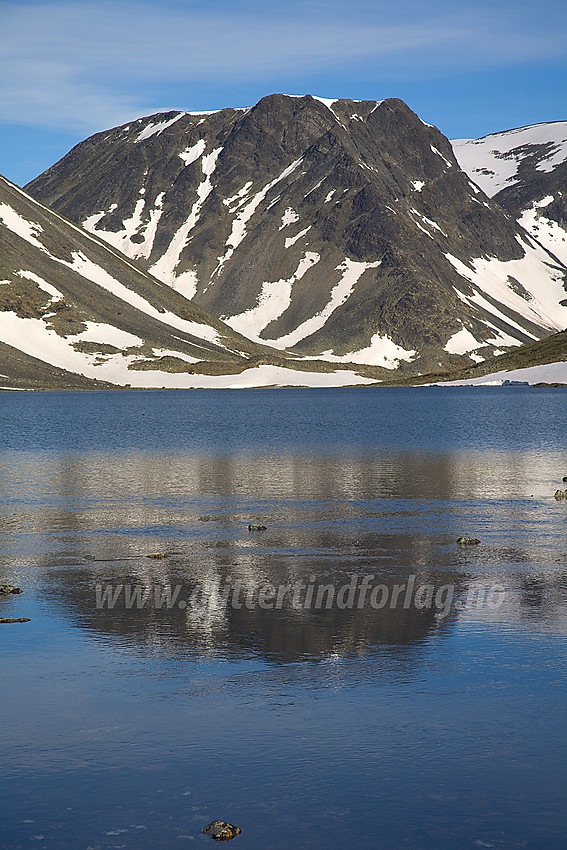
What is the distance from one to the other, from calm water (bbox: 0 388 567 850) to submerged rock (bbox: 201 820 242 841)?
0.15m

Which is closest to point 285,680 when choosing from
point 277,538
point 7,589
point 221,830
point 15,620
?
point 221,830

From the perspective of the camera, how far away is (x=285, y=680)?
54.9ft

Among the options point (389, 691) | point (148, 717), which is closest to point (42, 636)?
point (148, 717)

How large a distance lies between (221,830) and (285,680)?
5.46 m

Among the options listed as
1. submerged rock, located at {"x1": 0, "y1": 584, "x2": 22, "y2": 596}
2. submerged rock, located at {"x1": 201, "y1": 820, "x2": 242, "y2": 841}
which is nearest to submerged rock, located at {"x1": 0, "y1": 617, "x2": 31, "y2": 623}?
submerged rock, located at {"x1": 0, "y1": 584, "x2": 22, "y2": 596}

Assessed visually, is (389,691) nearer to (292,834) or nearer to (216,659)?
(216,659)

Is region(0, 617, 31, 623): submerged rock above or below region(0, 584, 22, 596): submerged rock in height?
below

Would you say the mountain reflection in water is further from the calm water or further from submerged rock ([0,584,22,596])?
submerged rock ([0,584,22,596])

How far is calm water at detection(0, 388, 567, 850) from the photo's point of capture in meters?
11.9

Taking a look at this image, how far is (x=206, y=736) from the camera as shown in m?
14.3

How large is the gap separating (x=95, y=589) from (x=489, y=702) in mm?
11960

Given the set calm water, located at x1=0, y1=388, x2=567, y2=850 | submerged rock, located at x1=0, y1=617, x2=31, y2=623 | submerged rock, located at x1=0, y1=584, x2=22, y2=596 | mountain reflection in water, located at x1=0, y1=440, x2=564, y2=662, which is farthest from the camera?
submerged rock, located at x1=0, y1=584, x2=22, y2=596

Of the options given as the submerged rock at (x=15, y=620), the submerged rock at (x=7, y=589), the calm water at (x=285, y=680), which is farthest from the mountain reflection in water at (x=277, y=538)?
the submerged rock at (x=15, y=620)

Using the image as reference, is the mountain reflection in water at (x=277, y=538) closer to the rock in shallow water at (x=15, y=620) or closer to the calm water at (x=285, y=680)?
the calm water at (x=285, y=680)
